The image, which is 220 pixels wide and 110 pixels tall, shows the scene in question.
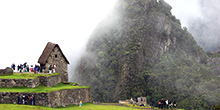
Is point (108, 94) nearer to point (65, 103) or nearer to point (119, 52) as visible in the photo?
point (119, 52)

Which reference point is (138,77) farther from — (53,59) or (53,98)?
(53,98)

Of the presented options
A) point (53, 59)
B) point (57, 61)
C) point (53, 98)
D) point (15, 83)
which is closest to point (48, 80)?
point (53, 98)

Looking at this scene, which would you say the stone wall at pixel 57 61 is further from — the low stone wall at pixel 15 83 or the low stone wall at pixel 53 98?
the low stone wall at pixel 15 83

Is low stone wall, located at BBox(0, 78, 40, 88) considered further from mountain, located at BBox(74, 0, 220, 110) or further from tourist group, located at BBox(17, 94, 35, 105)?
mountain, located at BBox(74, 0, 220, 110)

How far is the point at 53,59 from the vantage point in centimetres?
4919

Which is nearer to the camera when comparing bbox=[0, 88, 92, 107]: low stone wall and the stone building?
bbox=[0, 88, 92, 107]: low stone wall

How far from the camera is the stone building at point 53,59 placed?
47719mm

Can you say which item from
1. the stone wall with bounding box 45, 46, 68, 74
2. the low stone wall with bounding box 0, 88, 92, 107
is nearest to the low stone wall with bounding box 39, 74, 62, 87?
the low stone wall with bounding box 0, 88, 92, 107

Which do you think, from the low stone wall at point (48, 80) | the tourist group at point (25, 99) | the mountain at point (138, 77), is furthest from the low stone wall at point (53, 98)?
the mountain at point (138, 77)

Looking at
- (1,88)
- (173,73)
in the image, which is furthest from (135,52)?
(1,88)

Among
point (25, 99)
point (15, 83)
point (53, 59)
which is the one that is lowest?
point (25, 99)

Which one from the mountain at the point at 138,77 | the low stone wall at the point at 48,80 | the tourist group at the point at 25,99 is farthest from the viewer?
the mountain at the point at 138,77

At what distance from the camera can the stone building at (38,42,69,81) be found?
4772 centimetres

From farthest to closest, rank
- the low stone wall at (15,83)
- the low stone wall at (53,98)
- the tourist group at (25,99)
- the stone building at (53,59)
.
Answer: the stone building at (53,59), the low stone wall at (15,83), the low stone wall at (53,98), the tourist group at (25,99)
